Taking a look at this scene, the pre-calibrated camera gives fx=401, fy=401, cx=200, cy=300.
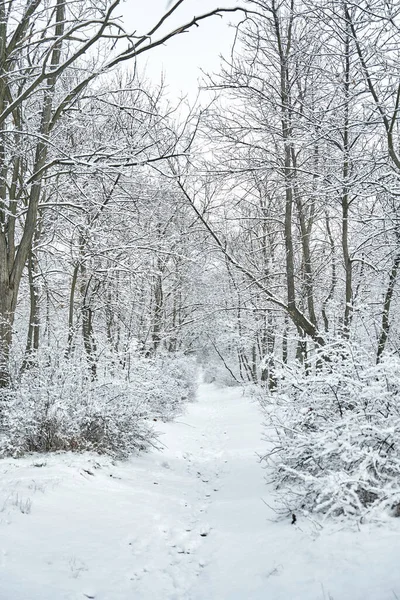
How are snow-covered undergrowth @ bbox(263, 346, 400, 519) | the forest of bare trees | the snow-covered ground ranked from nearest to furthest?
the snow-covered ground → snow-covered undergrowth @ bbox(263, 346, 400, 519) → the forest of bare trees

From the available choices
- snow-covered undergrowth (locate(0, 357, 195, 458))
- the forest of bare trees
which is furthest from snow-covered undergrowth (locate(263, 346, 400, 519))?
snow-covered undergrowth (locate(0, 357, 195, 458))

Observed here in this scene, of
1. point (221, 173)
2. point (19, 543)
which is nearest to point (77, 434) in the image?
point (19, 543)

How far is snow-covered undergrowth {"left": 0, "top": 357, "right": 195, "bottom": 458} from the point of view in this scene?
5.54m

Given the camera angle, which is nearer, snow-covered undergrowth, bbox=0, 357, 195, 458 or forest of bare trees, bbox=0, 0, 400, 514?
forest of bare trees, bbox=0, 0, 400, 514

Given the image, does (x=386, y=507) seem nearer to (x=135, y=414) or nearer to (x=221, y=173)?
(x=135, y=414)

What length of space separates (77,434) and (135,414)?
1.13 metres

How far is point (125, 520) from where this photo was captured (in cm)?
421

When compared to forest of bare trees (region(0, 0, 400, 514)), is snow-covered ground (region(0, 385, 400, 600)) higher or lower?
lower

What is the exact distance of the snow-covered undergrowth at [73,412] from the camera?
554 centimetres

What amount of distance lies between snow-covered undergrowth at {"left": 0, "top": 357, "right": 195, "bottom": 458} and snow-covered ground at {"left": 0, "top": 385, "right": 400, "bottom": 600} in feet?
1.08

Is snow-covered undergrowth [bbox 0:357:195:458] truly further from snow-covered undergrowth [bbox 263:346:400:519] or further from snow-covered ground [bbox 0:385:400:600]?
snow-covered undergrowth [bbox 263:346:400:519]

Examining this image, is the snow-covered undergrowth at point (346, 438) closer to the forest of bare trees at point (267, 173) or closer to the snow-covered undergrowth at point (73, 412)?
the forest of bare trees at point (267, 173)

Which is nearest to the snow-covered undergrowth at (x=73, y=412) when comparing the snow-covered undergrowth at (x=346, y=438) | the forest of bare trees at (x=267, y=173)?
the forest of bare trees at (x=267, y=173)

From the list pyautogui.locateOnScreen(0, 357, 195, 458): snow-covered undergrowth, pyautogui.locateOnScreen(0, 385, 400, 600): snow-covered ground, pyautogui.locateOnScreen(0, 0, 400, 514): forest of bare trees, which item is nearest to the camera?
pyautogui.locateOnScreen(0, 385, 400, 600): snow-covered ground
